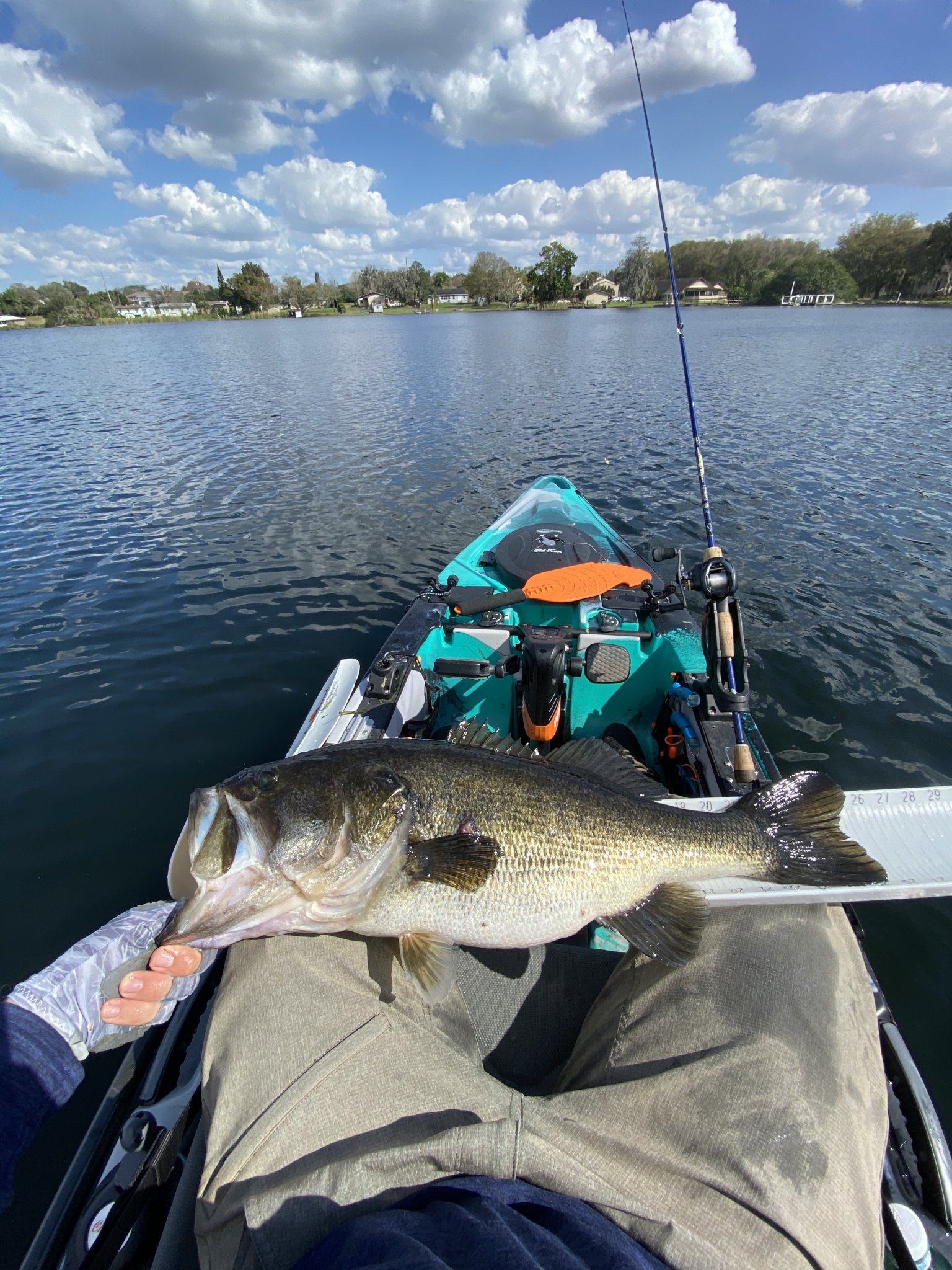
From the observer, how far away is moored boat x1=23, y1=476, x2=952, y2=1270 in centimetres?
205

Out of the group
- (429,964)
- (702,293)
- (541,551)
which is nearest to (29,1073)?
(429,964)

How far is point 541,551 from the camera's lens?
22.4ft

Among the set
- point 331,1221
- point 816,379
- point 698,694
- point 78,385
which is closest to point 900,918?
point 698,694

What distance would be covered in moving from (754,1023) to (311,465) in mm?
16887

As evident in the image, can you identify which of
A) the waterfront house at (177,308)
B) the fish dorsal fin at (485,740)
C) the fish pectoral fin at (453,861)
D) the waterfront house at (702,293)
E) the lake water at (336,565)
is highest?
the waterfront house at (177,308)

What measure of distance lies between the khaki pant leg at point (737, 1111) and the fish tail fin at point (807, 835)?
20 centimetres

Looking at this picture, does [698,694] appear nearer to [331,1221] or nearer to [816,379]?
[331,1221]

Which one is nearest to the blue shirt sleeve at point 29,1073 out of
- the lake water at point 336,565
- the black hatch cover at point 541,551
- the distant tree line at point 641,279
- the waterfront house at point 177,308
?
the lake water at point 336,565

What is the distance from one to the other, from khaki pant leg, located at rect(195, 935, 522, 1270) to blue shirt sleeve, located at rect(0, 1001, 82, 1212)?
0.64 m

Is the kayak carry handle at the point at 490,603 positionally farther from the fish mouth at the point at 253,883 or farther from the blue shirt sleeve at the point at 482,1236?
the blue shirt sleeve at the point at 482,1236

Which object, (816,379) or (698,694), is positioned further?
(816,379)

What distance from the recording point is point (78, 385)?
2961 centimetres

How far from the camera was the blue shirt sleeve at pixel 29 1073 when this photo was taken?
2.02 m

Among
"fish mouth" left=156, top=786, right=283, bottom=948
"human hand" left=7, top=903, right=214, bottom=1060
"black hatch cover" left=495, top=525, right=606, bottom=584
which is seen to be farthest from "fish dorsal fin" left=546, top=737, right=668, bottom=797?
"black hatch cover" left=495, top=525, right=606, bottom=584
